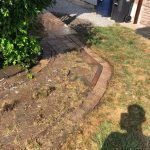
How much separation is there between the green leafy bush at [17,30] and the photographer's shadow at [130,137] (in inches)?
102

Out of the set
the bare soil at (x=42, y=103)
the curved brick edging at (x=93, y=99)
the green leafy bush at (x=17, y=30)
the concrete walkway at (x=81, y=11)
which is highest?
the green leafy bush at (x=17, y=30)

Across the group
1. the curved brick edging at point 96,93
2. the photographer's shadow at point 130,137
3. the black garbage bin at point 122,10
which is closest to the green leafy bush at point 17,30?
the curved brick edging at point 96,93

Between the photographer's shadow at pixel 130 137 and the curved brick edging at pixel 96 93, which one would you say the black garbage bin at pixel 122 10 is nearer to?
the curved brick edging at pixel 96 93

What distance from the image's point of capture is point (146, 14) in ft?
39.7

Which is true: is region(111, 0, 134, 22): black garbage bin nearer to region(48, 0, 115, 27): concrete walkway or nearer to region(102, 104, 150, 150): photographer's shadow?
region(48, 0, 115, 27): concrete walkway

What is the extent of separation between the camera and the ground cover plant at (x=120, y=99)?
541cm

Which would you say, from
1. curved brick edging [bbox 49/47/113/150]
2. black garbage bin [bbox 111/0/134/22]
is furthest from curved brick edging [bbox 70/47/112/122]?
black garbage bin [bbox 111/0/134/22]

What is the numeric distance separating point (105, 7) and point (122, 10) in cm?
96

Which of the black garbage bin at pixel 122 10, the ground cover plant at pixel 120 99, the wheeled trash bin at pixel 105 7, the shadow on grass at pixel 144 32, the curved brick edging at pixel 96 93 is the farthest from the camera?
the wheeled trash bin at pixel 105 7

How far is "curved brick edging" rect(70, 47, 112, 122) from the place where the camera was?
5.97m

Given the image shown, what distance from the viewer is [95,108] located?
246 inches

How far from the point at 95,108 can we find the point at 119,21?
6883 mm

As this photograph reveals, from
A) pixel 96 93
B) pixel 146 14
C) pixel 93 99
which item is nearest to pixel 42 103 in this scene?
pixel 93 99

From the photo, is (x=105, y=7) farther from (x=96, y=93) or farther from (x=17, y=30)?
(x=17, y=30)
